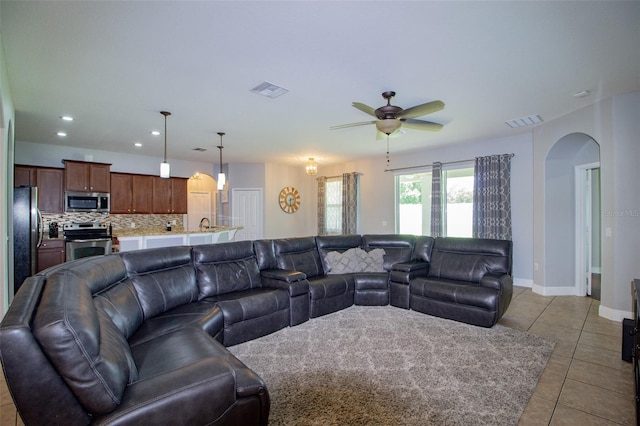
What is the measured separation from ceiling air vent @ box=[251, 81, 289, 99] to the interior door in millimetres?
5069

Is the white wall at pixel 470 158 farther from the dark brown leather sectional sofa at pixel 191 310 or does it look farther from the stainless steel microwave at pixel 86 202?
the stainless steel microwave at pixel 86 202

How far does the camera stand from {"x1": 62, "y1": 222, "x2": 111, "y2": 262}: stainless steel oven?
5.76 m

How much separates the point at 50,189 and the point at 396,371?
23.7 feet

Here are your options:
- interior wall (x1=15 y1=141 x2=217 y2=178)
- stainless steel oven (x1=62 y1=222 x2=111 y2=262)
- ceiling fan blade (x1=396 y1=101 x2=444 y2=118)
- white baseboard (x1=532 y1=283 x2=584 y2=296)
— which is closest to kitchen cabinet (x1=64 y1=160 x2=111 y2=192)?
interior wall (x1=15 y1=141 x2=217 y2=178)

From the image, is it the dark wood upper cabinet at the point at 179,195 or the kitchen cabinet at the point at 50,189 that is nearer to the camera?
the kitchen cabinet at the point at 50,189

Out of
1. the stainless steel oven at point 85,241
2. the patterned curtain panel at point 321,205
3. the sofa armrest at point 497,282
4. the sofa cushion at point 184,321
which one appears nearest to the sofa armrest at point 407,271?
the sofa armrest at point 497,282

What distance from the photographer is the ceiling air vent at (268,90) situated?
11.1 feet

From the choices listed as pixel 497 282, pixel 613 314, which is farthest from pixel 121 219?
pixel 613 314

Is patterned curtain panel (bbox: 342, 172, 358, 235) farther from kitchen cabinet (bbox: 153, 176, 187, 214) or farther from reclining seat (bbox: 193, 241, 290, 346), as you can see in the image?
reclining seat (bbox: 193, 241, 290, 346)

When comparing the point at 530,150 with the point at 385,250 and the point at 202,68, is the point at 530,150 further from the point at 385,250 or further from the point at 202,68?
the point at 202,68

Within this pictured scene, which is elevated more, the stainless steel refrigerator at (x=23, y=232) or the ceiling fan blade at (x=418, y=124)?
the ceiling fan blade at (x=418, y=124)

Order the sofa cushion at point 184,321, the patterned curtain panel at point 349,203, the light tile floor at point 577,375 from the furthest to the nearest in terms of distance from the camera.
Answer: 1. the patterned curtain panel at point 349,203
2. the sofa cushion at point 184,321
3. the light tile floor at point 577,375

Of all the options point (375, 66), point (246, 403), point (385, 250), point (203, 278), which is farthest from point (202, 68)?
point (385, 250)

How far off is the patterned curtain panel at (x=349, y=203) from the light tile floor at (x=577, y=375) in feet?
14.5
